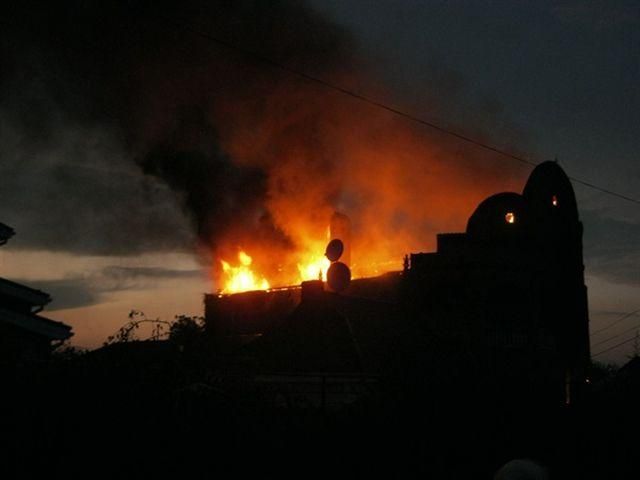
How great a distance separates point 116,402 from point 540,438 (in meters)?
7.54

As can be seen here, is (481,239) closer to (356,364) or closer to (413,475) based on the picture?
(356,364)

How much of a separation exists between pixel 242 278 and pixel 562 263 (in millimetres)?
25029

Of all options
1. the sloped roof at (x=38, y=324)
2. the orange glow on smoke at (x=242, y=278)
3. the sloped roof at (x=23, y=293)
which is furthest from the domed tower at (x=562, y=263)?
the sloped roof at (x=23, y=293)

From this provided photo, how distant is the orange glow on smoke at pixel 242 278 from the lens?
57.0m

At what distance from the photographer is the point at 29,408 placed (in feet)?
32.6

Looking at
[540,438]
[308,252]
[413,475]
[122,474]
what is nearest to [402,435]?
[413,475]

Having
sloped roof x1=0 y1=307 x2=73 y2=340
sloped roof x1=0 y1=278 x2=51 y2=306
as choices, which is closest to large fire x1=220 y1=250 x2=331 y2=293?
sloped roof x1=0 y1=307 x2=73 y2=340

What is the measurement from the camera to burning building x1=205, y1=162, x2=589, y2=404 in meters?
27.4

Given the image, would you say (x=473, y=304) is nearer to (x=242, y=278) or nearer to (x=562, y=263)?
(x=562, y=263)

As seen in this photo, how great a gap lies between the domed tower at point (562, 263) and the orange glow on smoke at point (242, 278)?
72.6 ft

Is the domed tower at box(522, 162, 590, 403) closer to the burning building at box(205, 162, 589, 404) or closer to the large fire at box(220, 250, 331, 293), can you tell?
the burning building at box(205, 162, 589, 404)

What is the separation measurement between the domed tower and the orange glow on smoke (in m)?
22.1

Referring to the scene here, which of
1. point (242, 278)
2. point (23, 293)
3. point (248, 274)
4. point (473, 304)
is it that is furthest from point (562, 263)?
point (23, 293)

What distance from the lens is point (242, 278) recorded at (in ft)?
190
